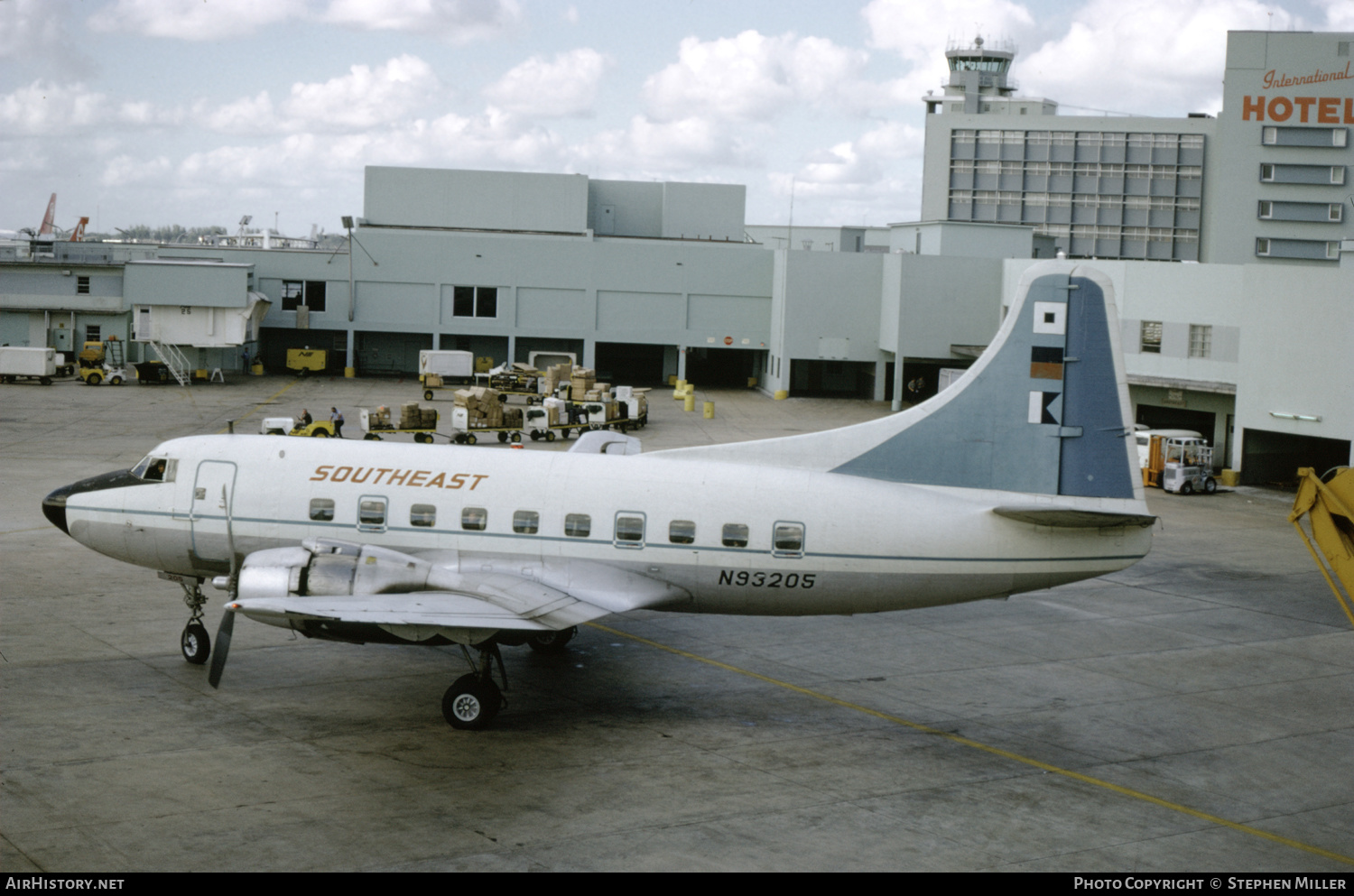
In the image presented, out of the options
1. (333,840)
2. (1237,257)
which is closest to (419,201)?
(1237,257)

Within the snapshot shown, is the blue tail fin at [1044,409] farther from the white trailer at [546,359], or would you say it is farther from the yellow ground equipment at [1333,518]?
the white trailer at [546,359]

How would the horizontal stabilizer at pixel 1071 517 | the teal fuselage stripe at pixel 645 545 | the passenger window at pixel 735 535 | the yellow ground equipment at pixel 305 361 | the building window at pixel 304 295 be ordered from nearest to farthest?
the horizontal stabilizer at pixel 1071 517 < the teal fuselage stripe at pixel 645 545 < the passenger window at pixel 735 535 < the yellow ground equipment at pixel 305 361 < the building window at pixel 304 295

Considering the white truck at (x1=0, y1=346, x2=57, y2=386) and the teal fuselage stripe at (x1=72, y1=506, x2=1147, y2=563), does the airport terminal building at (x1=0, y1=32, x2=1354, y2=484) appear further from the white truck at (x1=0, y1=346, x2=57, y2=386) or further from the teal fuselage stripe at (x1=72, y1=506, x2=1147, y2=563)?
the teal fuselage stripe at (x1=72, y1=506, x2=1147, y2=563)

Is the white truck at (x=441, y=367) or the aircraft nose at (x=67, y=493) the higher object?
the white truck at (x=441, y=367)

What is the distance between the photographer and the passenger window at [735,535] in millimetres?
20266

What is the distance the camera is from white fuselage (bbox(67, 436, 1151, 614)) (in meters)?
20.0

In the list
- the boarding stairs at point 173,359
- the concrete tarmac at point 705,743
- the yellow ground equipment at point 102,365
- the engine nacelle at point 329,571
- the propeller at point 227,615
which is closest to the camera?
the concrete tarmac at point 705,743

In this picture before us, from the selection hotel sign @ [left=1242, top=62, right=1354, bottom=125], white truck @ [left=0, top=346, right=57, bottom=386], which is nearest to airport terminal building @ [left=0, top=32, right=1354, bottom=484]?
hotel sign @ [left=1242, top=62, right=1354, bottom=125]

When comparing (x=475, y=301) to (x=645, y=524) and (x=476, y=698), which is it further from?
(x=476, y=698)

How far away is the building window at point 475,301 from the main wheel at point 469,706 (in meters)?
69.7

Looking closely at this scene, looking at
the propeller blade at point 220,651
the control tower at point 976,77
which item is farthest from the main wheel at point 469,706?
the control tower at point 976,77

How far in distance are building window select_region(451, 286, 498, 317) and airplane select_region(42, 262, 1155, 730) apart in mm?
65698

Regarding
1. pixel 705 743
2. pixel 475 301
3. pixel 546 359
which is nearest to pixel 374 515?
pixel 705 743
